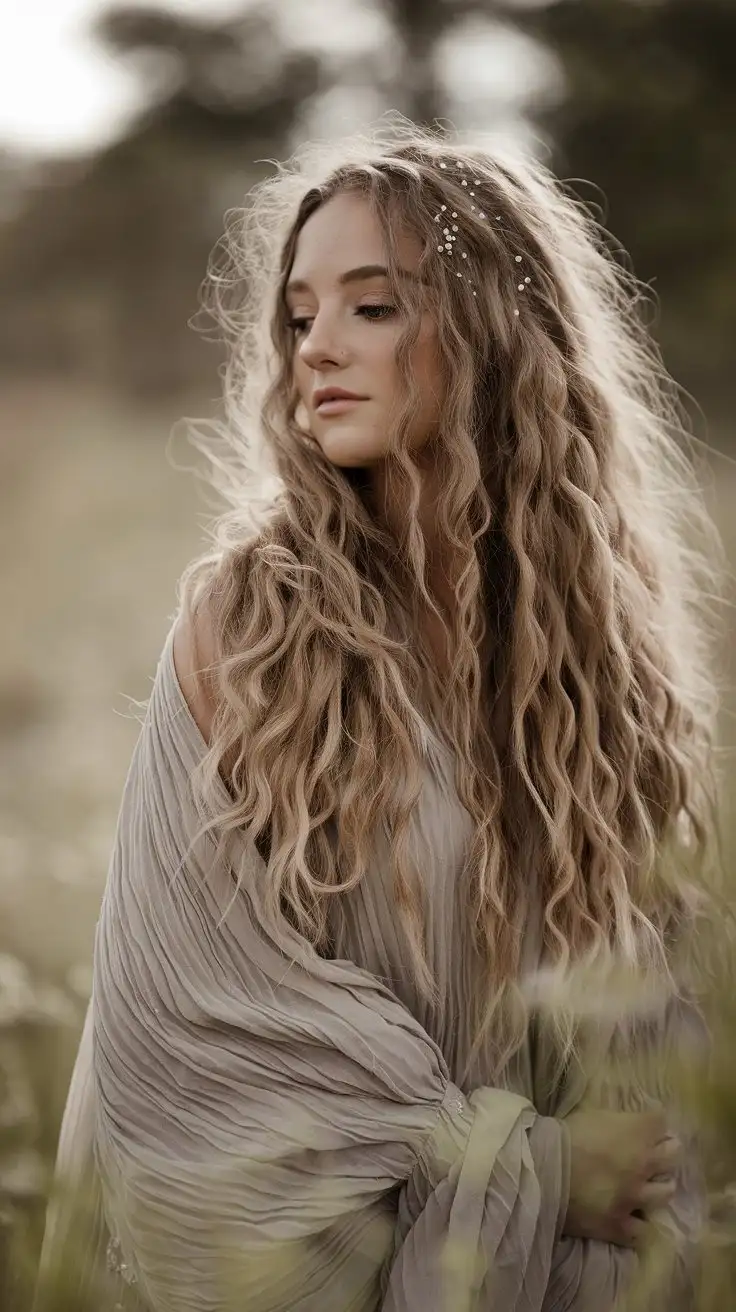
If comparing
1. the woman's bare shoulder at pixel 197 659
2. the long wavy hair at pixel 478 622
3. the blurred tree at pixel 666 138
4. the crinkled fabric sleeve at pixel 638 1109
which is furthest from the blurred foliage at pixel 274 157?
the crinkled fabric sleeve at pixel 638 1109

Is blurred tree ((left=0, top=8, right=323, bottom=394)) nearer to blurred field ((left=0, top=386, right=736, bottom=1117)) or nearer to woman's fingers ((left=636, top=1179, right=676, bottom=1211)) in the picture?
blurred field ((left=0, top=386, right=736, bottom=1117))

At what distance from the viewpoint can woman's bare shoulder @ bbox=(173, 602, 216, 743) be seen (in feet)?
5.86

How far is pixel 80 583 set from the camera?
23.0 feet

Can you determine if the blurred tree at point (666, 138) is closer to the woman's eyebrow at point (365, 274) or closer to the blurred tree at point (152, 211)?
the blurred tree at point (152, 211)

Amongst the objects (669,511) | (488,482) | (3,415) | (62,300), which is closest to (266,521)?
(488,482)

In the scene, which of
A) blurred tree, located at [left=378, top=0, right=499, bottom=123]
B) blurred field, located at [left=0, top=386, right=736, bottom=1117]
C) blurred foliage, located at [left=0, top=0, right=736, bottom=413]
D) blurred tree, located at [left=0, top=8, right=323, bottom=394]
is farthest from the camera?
blurred tree, located at [left=0, top=8, right=323, bottom=394]

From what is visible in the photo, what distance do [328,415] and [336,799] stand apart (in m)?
0.57

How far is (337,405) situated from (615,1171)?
1.13 metres

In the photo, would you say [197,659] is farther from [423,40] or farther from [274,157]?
[423,40]

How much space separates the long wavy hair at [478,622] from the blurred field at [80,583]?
2.25 meters

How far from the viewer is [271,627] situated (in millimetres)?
1797

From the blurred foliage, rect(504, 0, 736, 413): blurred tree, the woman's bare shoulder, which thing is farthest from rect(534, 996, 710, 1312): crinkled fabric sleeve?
rect(504, 0, 736, 413): blurred tree

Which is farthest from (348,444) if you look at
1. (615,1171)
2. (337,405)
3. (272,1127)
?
(615,1171)

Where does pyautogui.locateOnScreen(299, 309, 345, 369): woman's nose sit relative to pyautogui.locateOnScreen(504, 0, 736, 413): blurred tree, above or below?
below
